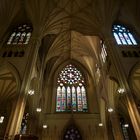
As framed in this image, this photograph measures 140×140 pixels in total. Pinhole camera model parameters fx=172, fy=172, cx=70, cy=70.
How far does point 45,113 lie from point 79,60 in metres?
9.27

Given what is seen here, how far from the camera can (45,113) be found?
20422mm

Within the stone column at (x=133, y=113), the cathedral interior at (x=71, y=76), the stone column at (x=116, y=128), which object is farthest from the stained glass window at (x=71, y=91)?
the stone column at (x=133, y=113)

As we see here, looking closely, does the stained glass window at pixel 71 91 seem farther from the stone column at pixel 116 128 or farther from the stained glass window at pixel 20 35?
the stained glass window at pixel 20 35

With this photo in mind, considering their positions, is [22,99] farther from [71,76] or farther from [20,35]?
[71,76]

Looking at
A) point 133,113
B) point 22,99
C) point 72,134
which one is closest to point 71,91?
point 72,134

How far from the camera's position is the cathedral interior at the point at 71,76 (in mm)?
14211

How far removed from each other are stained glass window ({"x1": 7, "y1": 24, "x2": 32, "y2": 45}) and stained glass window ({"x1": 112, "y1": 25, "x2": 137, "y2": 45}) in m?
9.01

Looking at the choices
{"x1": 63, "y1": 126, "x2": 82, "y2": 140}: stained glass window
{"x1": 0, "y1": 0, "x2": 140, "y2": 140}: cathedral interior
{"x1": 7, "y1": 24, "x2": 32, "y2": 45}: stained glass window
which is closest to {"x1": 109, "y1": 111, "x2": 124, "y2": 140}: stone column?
{"x1": 0, "y1": 0, "x2": 140, "y2": 140}: cathedral interior

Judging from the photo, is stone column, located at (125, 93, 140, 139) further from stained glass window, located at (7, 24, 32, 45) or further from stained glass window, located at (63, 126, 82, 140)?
stained glass window, located at (7, 24, 32, 45)

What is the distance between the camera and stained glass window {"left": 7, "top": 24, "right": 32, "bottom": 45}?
16.7 meters

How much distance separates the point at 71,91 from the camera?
2277 cm

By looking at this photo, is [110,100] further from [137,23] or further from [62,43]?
[62,43]

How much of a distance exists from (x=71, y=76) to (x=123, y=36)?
9.47 m

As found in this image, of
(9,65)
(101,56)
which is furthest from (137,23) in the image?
(9,65)
